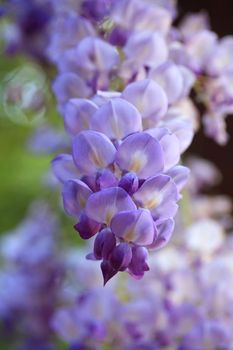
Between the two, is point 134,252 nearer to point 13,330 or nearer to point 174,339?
point 174,339

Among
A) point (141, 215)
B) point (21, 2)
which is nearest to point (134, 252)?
point (141, 215)

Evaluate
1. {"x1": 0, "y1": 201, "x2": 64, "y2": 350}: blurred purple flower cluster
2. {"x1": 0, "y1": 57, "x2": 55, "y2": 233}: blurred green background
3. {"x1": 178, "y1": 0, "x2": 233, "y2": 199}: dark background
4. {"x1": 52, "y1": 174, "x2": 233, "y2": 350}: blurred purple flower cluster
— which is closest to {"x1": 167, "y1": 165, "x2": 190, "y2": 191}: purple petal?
{"x1": 52, "y1": 174, "x2": 233, "y2": 350}: blurred purple flower cluster

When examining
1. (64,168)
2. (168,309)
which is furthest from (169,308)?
(64,168)

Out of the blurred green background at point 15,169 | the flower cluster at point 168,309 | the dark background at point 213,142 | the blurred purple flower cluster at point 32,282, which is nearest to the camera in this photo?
the flower cluster at point 168,309

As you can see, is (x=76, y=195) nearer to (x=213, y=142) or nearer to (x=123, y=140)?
(x=123, y=140)

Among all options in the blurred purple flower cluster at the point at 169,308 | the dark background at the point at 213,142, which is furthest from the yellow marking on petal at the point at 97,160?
the dark background at the point at 213,142

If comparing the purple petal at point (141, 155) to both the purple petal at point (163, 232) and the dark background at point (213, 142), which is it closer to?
the purple petal at point (163, 232)

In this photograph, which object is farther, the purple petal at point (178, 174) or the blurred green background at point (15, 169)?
the blurred green background at point (15, 169)
